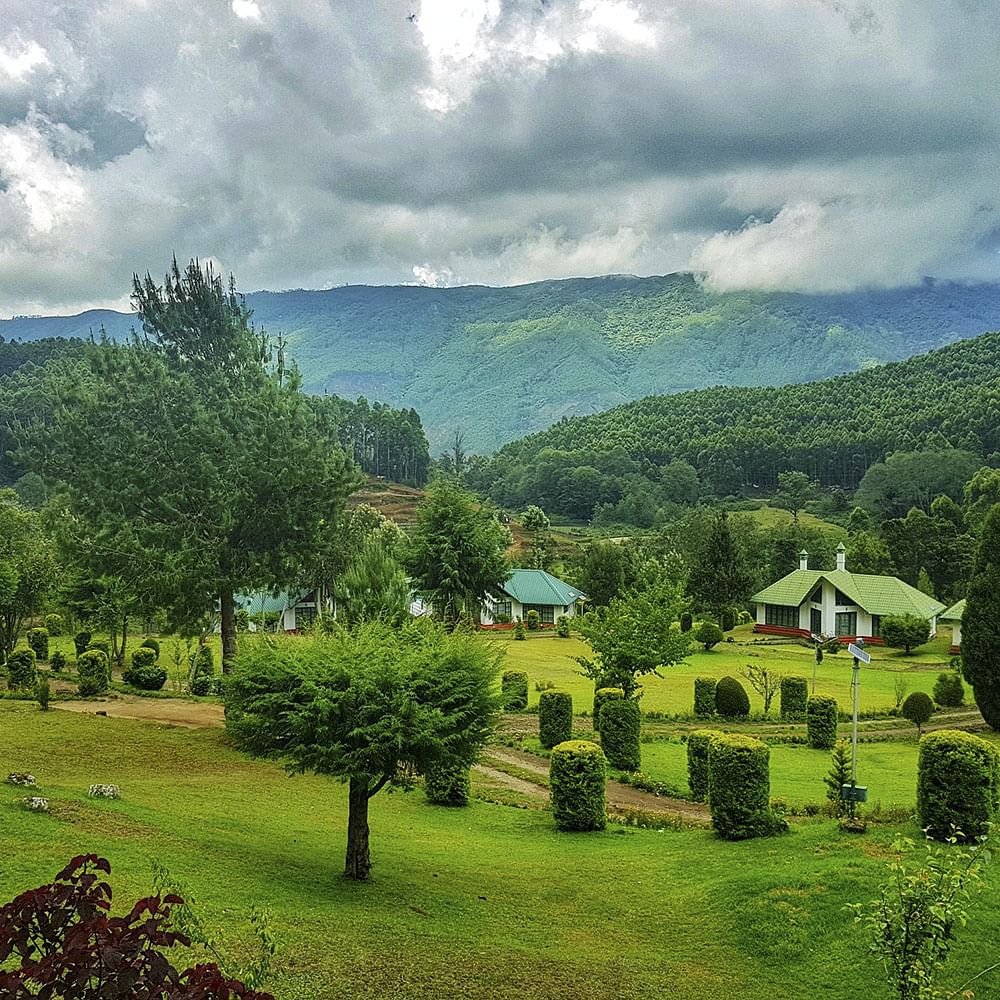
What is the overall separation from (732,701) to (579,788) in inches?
592

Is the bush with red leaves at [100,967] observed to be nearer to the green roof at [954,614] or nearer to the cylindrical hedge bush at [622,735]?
the cylindrical hedge bush at [622,735]

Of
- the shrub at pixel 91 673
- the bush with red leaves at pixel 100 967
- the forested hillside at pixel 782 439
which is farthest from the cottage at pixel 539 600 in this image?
the forested hillside at pixel 782 439

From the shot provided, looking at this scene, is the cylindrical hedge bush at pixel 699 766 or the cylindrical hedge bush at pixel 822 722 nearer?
the cylindrical hedge bush at pixel 699 766

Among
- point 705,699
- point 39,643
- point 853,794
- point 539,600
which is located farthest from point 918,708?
point 539,600

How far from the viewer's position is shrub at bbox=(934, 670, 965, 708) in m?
29.1

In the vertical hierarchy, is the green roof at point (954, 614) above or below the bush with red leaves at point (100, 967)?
above

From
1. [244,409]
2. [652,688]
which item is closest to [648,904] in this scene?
[244,409]

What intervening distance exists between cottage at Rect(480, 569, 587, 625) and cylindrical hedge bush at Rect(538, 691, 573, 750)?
36.4 meters

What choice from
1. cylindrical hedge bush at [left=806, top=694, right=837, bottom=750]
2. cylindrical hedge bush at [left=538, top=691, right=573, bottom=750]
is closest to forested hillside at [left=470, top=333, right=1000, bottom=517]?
cylindrical hedge bush at [left=806, top=694, right=837, bottom=750]

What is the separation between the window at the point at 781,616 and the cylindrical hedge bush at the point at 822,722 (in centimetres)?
3172

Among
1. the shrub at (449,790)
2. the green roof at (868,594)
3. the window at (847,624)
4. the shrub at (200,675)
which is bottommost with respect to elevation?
the shrub at (449,790)

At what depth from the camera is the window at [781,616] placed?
5341 cm

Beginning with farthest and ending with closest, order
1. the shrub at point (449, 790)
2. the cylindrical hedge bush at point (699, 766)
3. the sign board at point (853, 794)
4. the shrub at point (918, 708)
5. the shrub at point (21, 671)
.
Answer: the shrub at point (21, 671)
the shrub at point (918, 708)
the cylindrical hedge bush at point (699, 766)
the shrub at point (449, 790)
the sign board at point (853, 794)

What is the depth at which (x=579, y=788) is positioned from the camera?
14.1 meters
